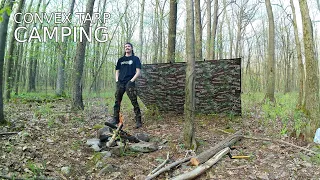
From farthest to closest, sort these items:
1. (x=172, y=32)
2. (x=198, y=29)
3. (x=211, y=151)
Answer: (x=198, y=29), (x=172, y=32), (x=211, y=151)

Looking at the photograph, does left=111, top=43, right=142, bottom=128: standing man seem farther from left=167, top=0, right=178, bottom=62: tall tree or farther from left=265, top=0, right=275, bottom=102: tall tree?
left=265, top=0, right=275, bottom=102: tall tree

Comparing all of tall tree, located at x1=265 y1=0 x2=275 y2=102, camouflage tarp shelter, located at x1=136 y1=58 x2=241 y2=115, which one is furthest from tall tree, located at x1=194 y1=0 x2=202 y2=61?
tall tree, located at x1=265 y1=0 x2=275 y2=102

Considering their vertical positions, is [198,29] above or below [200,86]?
above

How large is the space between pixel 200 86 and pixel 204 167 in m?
3.27

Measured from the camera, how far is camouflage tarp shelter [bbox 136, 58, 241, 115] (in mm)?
6285

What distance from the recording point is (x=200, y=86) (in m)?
6.60

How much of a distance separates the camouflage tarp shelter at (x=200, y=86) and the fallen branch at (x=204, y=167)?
249 cm

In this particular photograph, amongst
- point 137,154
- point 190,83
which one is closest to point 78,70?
point 137,154

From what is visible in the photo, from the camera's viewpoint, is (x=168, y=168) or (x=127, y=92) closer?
(x=168, y=168)

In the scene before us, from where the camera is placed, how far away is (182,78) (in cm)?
673

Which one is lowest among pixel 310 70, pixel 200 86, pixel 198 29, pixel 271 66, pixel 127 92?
pixel 127 92

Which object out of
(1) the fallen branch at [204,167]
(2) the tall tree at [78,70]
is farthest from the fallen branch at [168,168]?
(2) the tall tree at [78,70]

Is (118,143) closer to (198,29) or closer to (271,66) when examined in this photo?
(198,29)

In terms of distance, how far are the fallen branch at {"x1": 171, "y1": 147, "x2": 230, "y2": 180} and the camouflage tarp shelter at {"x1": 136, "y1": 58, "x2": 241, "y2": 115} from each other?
2.49 metres
